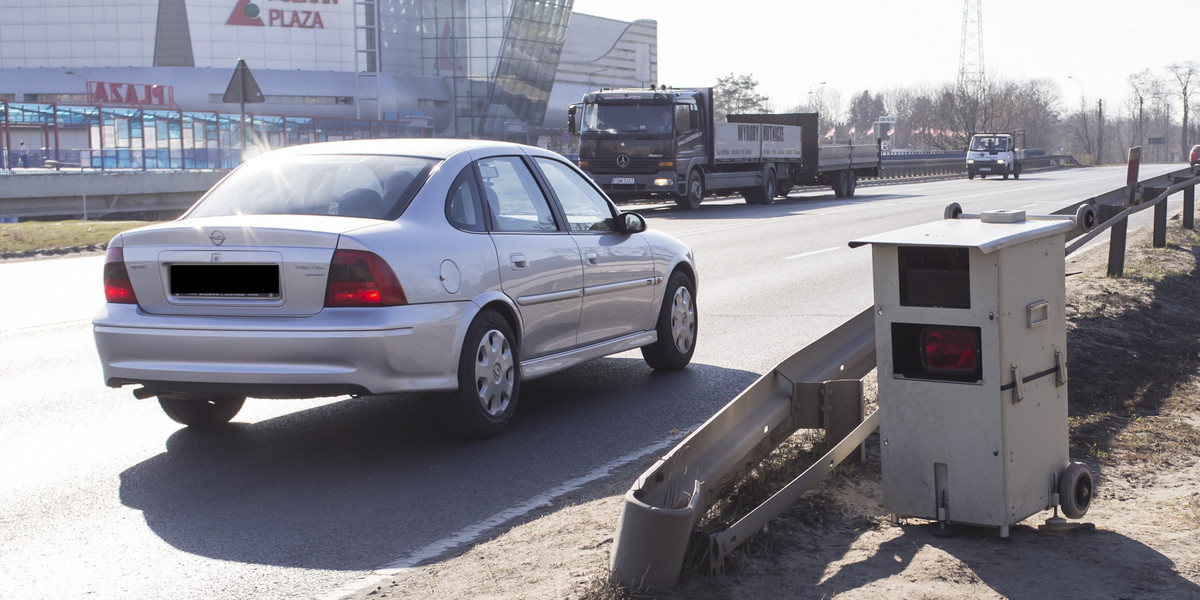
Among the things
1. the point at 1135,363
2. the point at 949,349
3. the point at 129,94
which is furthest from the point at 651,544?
the point at 129,94

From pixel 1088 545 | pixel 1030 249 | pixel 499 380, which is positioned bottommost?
pixel 1088 545

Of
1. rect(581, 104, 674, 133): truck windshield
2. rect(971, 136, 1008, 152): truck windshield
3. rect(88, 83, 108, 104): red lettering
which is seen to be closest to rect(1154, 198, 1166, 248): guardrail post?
rect(581, 104, 674, 133): truck windshield

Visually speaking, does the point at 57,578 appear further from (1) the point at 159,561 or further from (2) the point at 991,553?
(2) the point at 991,553

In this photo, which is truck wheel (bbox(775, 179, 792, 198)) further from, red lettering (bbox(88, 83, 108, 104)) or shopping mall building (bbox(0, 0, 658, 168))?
red lettering (bbox(88, 83, 108, 104))

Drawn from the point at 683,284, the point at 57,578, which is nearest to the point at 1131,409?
the point at 683,284

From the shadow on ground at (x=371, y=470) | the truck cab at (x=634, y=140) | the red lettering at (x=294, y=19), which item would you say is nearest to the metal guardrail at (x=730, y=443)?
the shadow on ground at (x=371, y=470)

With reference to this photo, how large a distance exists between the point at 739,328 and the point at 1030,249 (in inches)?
235

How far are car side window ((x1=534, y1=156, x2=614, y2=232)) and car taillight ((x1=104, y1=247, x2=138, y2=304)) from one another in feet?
7.98

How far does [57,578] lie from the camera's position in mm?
4176

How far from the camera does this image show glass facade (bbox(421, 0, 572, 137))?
83438 millimetres

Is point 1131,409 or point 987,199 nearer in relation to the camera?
point 1131,409

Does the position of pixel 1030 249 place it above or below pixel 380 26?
below

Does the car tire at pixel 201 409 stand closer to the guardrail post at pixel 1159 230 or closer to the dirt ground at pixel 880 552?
the dirt ground at pixel 880 552

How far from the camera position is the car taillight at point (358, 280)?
18.2ft
